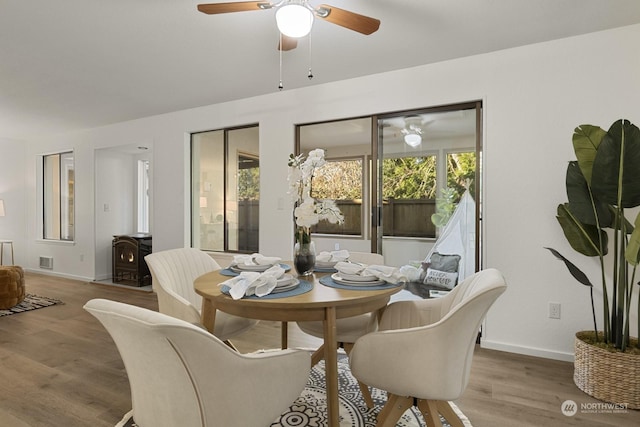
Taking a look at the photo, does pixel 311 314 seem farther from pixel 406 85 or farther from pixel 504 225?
pixel 406 85

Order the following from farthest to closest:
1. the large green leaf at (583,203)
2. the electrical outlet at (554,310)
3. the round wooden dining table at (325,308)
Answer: the electrical outlet at (554,310)
the large green leaf at (583,203)
the round wooden dining table at (325,308)

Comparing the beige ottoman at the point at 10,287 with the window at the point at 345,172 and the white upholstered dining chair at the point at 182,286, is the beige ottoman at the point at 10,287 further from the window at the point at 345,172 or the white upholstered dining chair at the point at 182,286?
the window at the point at 345,172

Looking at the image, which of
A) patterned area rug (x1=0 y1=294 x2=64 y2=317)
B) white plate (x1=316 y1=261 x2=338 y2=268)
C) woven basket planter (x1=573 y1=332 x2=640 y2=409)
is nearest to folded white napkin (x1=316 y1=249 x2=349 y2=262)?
white plate (x1=316 y1=261 x2=338 y2=268)

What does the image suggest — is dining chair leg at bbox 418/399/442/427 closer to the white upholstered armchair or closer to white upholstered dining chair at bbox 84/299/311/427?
the white upholstered armchair

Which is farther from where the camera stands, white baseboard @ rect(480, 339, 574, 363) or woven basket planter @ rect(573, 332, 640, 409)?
white baseboard @ rect(480, 339, 574, 363)

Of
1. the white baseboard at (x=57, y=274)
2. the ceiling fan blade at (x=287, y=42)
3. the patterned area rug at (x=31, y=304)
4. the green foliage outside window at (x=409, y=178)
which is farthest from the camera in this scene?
the white baseboard at (x=57, y=274)

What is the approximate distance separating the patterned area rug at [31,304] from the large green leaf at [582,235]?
534cm

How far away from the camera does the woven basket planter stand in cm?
202

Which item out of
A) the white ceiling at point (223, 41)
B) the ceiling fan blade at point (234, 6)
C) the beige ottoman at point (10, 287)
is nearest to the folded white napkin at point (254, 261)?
the ceiling fan blade at point (234, 6)

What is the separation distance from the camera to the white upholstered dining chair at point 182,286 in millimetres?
1882

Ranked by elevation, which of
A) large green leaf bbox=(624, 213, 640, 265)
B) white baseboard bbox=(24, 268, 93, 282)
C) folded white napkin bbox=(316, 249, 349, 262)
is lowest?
white baseboard bbox=(24, 268, 93, 282)

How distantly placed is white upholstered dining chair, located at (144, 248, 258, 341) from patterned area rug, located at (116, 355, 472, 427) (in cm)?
55

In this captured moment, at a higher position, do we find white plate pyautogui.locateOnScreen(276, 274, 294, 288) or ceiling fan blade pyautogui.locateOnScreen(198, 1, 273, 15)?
ceiling fan blade pyautogui.locateOnScreen(198, 1, 273, 15)

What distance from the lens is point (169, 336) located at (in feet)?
2.99
